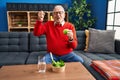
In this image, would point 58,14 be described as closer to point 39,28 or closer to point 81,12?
point 39,28

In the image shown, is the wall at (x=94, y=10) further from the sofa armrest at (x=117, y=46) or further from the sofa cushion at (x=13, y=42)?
the sofa cushion at (x=13, y=42)

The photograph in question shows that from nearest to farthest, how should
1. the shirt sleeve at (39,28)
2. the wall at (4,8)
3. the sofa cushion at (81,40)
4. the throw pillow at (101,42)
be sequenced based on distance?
1. the shirt sleeve at (39,28)
2. the throw pillow at (101,42)
3. the sofa cushion at (81,40)
4. the wall at (4,8)

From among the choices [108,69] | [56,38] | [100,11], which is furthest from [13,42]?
[100,11]

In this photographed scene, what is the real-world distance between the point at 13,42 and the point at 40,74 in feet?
4.84

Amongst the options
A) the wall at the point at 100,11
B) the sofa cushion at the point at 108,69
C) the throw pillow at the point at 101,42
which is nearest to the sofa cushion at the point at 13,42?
the throw pillow at the point at 101,42

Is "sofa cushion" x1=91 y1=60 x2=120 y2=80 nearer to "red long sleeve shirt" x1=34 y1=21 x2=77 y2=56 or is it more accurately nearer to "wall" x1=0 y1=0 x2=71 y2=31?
"red long sleeve shirt" x1=34 y1=21 x2=77 y2=56

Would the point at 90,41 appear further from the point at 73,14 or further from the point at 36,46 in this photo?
the point at 73,14

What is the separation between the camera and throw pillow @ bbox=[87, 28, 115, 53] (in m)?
2.59

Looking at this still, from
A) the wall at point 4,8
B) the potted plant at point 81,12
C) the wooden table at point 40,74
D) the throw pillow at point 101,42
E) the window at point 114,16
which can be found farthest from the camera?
the wall at point 4,8

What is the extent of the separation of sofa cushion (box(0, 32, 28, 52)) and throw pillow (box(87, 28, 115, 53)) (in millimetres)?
1148

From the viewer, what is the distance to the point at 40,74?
4.55 ft

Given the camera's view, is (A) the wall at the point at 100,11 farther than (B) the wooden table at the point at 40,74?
Yes

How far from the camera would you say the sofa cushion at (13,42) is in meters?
Result: 2.67

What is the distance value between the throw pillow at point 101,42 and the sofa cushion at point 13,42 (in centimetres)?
115
